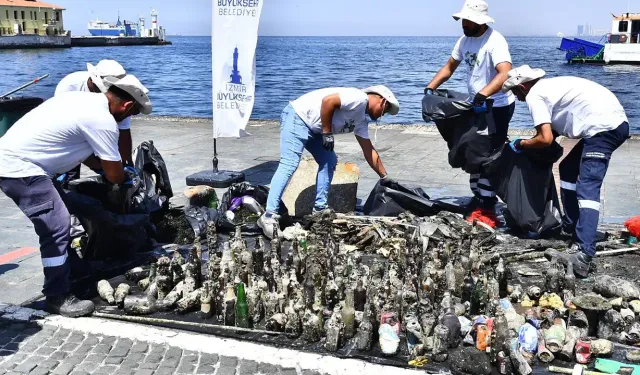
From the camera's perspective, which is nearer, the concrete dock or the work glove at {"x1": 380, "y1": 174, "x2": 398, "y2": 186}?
the concrete dock

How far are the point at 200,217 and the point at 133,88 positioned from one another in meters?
1.92

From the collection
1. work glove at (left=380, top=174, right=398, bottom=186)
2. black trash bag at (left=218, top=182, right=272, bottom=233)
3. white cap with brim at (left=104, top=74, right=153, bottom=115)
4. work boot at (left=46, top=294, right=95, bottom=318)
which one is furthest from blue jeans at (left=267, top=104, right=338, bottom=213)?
work boot at (left=46, top=294, right=95, bottom=318)

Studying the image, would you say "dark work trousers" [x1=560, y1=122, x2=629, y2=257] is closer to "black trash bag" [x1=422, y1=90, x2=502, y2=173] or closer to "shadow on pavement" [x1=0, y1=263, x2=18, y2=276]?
"black trash bag" [x1=422, y1=90, x2=502, y2=173]

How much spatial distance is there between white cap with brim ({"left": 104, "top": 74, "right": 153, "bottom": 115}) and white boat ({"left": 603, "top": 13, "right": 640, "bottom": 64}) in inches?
2115

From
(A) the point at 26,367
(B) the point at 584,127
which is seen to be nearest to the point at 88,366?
(A) the point at 26,367

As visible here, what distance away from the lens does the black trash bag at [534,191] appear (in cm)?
631

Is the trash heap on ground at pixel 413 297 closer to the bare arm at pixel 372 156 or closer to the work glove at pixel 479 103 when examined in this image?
the bare arm at pixel 372 156

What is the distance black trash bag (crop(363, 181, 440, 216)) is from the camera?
6.84m

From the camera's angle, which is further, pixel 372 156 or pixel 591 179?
pixel 372 156

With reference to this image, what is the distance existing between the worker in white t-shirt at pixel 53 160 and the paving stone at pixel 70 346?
14.1 inches

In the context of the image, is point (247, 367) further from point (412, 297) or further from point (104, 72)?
point (104, 72)

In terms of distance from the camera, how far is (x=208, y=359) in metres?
4.34

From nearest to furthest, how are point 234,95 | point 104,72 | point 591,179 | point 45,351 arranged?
point 45,351 < point 104,72 < point 591,179 < point 234,95

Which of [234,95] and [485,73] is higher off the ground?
[485,73]
